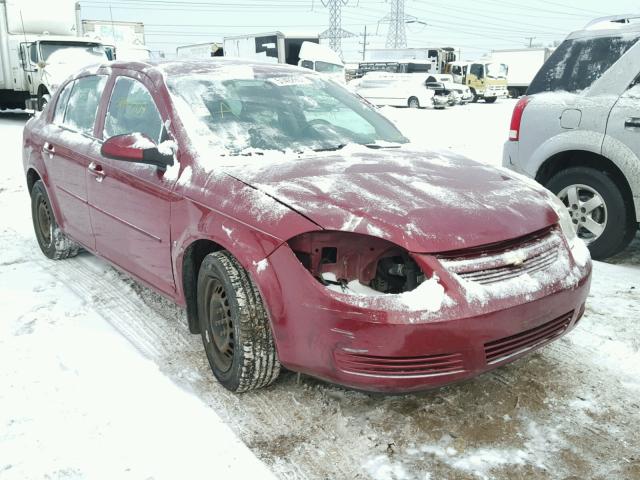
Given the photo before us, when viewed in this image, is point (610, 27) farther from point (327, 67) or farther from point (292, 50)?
point (292, 50)

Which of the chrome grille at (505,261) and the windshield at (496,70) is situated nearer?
the chrome grille at (505,261)

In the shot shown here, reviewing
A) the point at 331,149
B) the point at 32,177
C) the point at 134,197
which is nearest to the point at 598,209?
the point at 331,149

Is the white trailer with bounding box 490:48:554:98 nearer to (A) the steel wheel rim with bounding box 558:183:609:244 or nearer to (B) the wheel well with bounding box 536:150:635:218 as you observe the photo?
(B) the wheel well with bounding box 536:150:635:218

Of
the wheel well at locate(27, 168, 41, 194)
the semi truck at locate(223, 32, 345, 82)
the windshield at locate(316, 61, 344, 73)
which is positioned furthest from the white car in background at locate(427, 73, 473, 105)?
the wheel well at locate(27, 168, 41, 194)

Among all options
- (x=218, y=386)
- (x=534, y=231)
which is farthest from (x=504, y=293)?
(x=218, y=386)

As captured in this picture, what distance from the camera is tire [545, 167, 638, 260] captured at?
460 centimetres

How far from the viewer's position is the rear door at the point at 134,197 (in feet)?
10.5

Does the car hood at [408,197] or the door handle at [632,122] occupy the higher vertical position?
the door handle at [632,122]

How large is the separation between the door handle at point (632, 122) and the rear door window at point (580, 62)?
481 mm

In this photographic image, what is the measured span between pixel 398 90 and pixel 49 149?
2483 centimetres

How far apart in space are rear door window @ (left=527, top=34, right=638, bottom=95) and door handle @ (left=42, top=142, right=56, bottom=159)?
392cm

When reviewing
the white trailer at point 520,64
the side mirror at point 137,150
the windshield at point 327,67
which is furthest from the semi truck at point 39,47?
the white trailer at point 520,64

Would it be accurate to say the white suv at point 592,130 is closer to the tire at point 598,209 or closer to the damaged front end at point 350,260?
the tire at point 598,209

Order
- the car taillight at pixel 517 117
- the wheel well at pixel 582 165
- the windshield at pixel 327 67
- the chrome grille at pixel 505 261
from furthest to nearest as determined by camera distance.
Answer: the windshield at pixel 327 67 < the car taillight at pixel 517 117 < the wheel well at pixel 582 165 < the chrome grille at pixel 505 261
